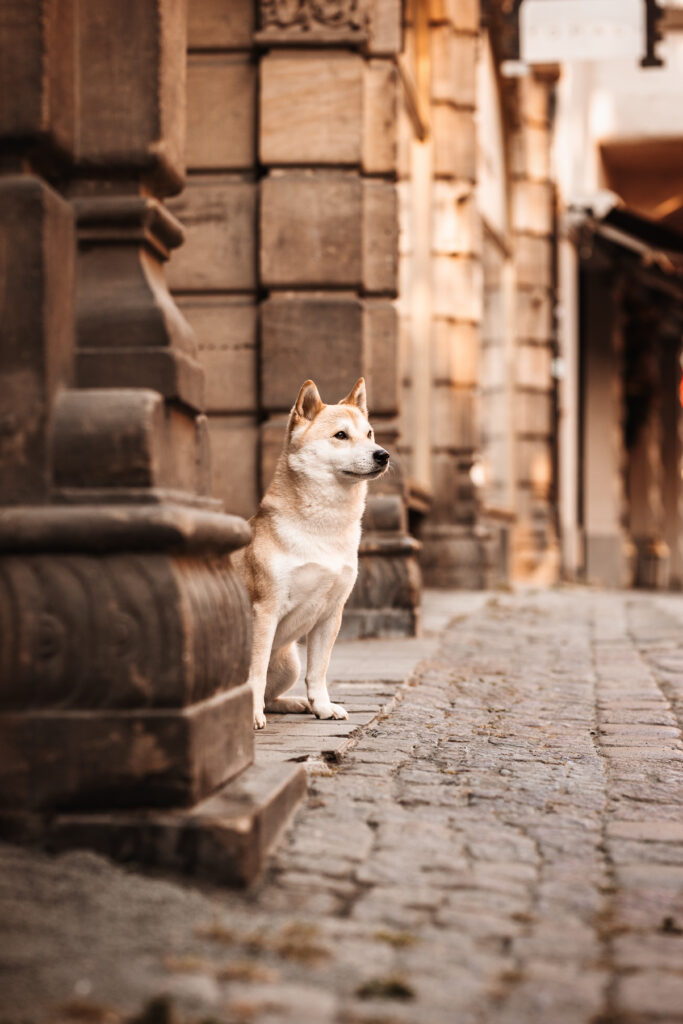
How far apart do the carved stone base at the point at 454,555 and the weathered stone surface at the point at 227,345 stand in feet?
19.3

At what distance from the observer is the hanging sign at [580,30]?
1355 centimetres

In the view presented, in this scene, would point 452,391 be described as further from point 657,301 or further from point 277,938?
point 657,301

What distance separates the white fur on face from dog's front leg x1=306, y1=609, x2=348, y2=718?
1.75 ft

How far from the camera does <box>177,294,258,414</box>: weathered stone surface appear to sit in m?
7.77

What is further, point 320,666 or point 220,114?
point 220,114

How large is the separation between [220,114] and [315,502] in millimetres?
3603

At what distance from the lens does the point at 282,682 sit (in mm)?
5125

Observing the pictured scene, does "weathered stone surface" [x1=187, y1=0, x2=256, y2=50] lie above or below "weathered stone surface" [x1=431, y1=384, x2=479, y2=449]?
above

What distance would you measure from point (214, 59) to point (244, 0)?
37 centimetres

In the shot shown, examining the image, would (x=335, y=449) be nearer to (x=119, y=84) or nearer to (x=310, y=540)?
(x=310, y=540)

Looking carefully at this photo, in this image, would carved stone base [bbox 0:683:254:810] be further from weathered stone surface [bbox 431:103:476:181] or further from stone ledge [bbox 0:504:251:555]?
weathered stone surface [bbox 431:103:476:181]

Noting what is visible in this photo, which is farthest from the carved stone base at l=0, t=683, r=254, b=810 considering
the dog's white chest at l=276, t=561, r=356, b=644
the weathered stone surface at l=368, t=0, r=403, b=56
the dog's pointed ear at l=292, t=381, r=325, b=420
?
the weathered stone surface at l=368, t=0, r=403, b=56

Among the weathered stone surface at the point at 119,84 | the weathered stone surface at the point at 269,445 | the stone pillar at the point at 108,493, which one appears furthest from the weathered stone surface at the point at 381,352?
the weathered stone surface at the point at 119,84

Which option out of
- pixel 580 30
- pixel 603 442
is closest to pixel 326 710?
pixel 580 30
